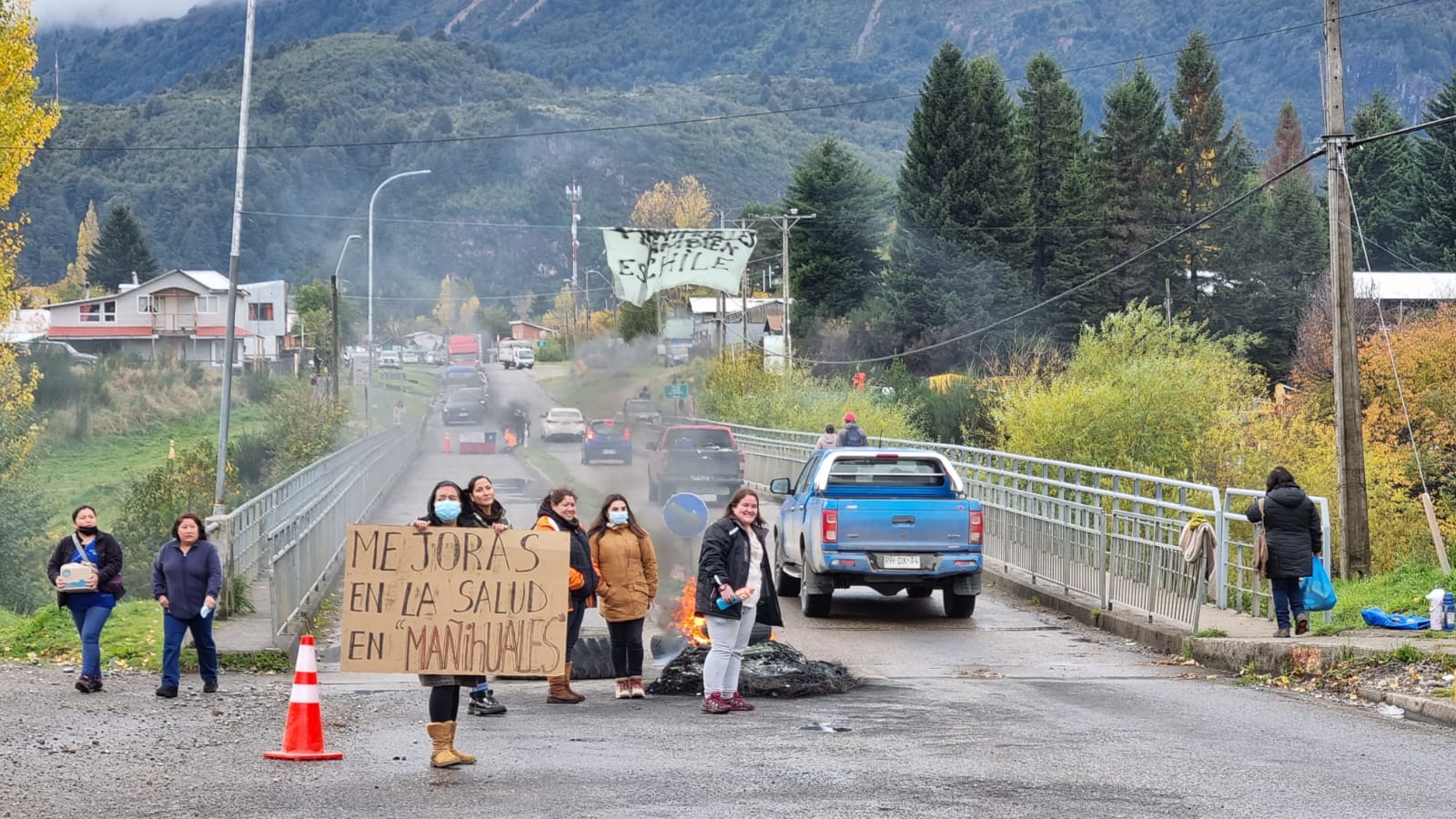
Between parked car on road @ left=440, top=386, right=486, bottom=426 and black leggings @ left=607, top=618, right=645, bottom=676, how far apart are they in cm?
6088

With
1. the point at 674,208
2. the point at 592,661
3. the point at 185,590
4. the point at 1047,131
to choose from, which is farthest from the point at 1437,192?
the point at 185,590

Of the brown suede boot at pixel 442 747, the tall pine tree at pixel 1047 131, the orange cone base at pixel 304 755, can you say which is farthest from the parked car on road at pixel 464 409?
the brown suede boot at pixel 442 747

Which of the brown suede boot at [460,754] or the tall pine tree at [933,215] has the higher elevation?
the tall pine tree at [933,215]

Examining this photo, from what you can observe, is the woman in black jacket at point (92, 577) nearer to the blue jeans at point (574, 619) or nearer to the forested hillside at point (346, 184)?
the blue jeans at point (574, 619)

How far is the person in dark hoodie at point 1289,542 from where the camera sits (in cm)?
1505

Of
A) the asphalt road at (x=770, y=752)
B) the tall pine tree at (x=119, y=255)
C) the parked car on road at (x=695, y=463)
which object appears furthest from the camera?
the tall pine tree at (x=119, y=255)

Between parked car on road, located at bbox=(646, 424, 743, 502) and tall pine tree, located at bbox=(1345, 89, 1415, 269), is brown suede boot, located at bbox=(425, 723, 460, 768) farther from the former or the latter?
tall pine tree, located at bbox=(1345, 89, 1415, 269)

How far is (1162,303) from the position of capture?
7869 cm

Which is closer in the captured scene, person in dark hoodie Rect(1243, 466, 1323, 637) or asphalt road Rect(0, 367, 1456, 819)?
asphalt road Rect(0, 367, 1456, 819)

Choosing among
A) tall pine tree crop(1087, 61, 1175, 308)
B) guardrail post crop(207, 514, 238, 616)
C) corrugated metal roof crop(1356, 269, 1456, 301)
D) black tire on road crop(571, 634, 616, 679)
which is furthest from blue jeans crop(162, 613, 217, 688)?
tall pine tree crop(1087, 61, 1175, 308)

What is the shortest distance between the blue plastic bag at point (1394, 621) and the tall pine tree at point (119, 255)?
415 feet

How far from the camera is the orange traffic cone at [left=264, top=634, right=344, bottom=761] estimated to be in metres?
9.81

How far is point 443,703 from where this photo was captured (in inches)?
372

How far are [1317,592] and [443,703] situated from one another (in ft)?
29.3
